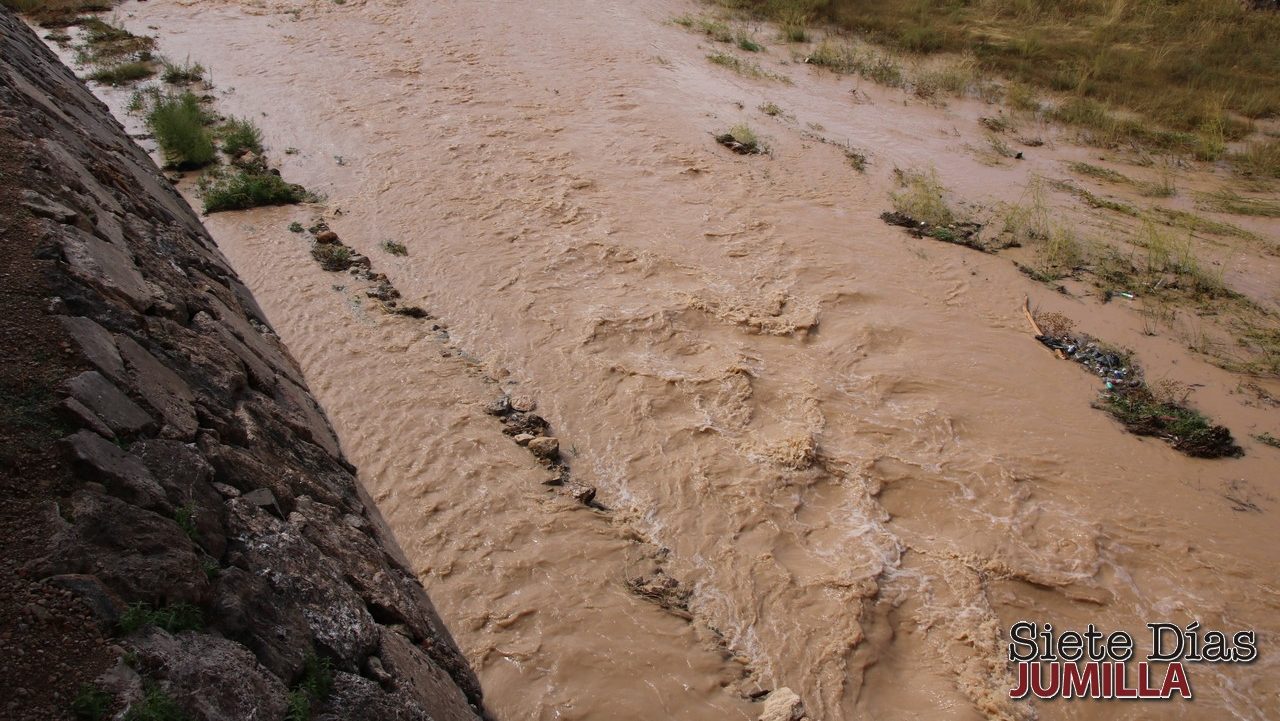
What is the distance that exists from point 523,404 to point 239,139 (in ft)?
18.5

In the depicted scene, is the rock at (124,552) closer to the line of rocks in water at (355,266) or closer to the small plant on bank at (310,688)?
the small plant on bank at (310,688)

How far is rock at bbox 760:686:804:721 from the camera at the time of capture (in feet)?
10.5

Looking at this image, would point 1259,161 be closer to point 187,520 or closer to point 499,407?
point 499,407

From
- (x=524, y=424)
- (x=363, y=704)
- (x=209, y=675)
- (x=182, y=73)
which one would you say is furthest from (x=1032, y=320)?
(x=182, y=73)

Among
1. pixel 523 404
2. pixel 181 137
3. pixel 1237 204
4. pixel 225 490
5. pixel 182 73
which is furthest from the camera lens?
pixel 182 73

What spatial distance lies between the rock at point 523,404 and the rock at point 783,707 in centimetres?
240

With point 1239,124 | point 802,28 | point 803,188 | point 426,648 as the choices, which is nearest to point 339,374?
point 426,648

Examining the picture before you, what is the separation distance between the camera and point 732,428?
4.77 meters

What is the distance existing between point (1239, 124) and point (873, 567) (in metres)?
8.68

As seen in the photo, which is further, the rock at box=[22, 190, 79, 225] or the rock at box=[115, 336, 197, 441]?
the rock at box=[22, 190, 79, 225]

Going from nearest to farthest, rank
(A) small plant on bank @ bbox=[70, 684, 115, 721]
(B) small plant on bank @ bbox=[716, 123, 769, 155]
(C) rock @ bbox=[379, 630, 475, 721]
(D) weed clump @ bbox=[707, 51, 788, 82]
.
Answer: (A) small plant on bank @ bbox=[70, 684, 115, 721] < (C) rock @ bbox=[379, 630, 475, 721] < (B) small plant on bank @ bbox=[716, 123, 769, 155] < (D) weed clump @ bbox=[707, 51, 788, 82]

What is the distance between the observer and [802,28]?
1164 centimetres

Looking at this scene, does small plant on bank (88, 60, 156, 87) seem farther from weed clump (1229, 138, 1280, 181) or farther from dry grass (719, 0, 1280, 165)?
weed clump (1229, 138, 1280, 181)

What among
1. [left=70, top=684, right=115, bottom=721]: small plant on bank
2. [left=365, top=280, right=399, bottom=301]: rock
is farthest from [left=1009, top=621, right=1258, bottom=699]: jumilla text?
[left=365, top=280, right=399, bottom=301]: rock
